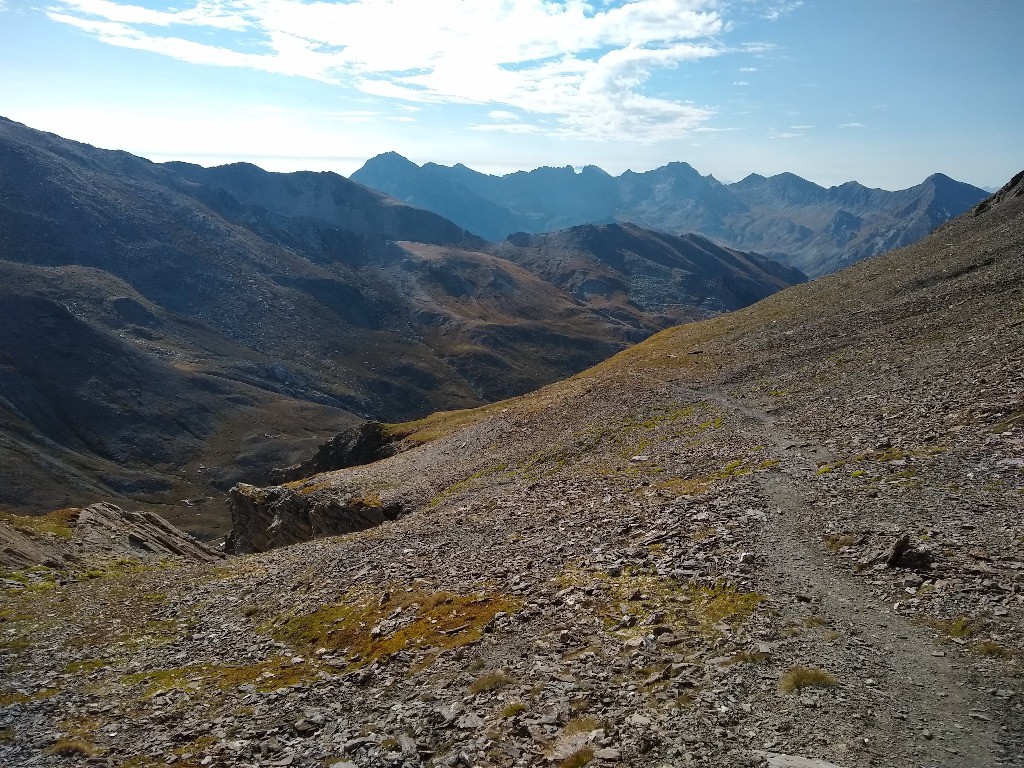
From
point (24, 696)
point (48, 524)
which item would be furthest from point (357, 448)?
point (24, 696)

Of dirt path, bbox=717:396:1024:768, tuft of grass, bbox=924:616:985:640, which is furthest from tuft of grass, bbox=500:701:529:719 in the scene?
tuft of grass, bbox=924:616:985:640

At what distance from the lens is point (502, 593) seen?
22.0 m

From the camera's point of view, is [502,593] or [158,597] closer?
[502,593]

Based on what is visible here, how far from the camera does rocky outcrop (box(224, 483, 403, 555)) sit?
164 feet

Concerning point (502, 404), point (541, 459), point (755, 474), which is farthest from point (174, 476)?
point (755, 474)

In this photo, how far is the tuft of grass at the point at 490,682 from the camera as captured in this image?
52.6ft

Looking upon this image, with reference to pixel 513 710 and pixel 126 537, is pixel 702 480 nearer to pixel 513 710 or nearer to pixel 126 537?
pixel 513 710

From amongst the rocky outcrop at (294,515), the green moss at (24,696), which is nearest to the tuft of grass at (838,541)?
the green moss at (24,696)

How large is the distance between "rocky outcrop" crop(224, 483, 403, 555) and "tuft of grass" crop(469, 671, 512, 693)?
32.2 m

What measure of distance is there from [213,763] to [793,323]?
71438mm

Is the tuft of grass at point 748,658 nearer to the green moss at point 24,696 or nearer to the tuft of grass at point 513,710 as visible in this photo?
the tuft of grass at point 513,710

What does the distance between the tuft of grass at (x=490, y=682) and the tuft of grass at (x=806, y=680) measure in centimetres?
652

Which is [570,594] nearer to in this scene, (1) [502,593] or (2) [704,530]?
(1) [502,593]

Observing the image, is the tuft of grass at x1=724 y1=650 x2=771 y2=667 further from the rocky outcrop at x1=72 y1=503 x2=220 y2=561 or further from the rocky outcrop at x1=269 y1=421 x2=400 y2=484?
the rocky outcrop at x1=269 y1=421 x2=400 y2=484
